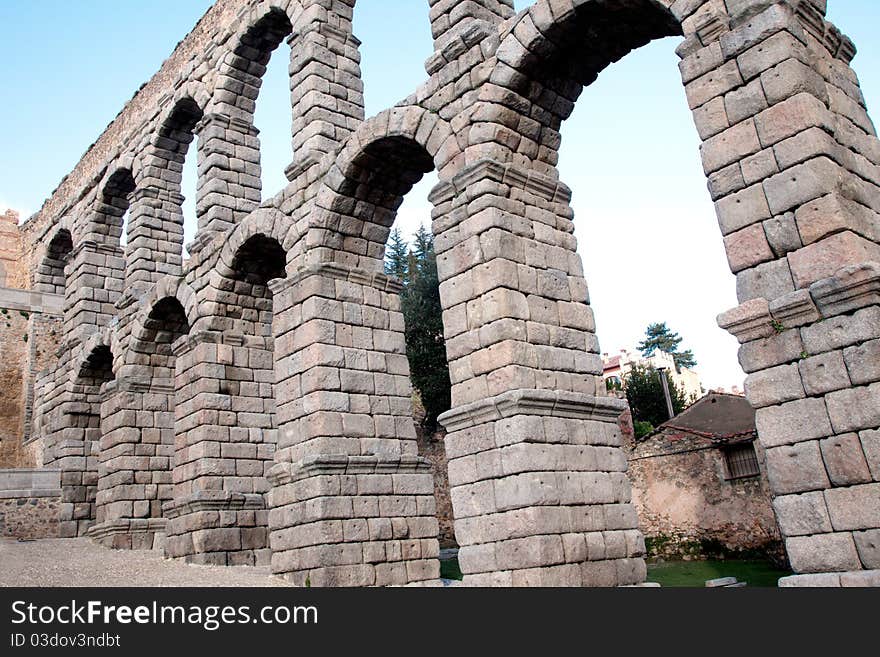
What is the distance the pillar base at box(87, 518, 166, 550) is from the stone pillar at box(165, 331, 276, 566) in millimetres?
1847

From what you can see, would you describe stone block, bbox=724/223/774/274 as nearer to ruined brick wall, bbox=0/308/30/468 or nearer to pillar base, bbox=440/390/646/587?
Answer: pillar base, bbox=440/390/646/587

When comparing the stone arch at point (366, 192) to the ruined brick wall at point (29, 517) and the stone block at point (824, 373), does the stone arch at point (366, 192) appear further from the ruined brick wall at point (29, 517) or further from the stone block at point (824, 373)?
the ruined brick wall at point (29, 517)

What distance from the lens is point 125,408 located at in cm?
1432

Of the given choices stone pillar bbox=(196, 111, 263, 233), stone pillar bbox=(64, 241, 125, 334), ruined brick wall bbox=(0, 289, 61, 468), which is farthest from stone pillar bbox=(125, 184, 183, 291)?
ruined brick wall bbox=(0, 289, 61, 468)

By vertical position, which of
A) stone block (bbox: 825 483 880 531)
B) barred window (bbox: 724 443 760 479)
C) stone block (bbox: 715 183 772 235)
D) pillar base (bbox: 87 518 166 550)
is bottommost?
stone block (bbox: 825 483 880 531)

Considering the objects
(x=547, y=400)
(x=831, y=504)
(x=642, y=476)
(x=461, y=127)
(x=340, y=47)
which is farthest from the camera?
(x=642, y=476)

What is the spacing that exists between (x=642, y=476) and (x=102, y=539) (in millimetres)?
11975

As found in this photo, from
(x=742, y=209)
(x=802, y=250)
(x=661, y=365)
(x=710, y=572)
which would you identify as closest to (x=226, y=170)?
(x=742, y=209)

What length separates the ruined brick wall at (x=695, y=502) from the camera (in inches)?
643

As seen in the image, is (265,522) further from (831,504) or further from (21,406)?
(21,406)

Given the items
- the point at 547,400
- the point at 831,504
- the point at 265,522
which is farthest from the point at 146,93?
the point at 831,504

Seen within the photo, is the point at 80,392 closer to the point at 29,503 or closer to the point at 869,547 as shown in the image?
the point at 29,503

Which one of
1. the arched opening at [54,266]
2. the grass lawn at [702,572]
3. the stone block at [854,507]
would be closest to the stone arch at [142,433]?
the grass lawn at [702,572]

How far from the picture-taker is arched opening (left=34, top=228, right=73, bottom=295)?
21594mm
